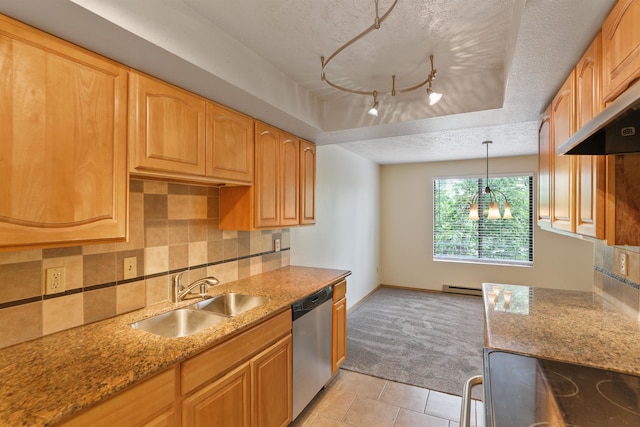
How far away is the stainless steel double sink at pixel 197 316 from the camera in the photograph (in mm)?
1718

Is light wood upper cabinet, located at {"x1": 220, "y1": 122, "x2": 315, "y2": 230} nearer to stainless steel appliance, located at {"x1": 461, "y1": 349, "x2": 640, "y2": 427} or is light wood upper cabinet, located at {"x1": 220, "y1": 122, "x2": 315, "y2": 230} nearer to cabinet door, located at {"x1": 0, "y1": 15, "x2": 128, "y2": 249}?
cabinet door, located at {"x1": 0, "y1": 15, "x2": 128, "y2": 249}

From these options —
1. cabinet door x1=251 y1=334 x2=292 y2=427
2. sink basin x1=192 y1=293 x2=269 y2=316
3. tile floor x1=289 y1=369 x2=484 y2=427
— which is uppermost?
sink basin x1=192 y1=293 x2=269 y2=316

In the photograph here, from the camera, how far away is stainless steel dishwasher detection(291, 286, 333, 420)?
Result: 211 cm

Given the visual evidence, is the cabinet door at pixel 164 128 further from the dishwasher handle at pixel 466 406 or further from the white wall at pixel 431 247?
the white wall at pixel 431 247

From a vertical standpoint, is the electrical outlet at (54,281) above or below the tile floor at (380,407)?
above

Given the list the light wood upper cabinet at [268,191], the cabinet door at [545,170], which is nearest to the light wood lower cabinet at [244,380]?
the light wood upper cabinet at [268,191]

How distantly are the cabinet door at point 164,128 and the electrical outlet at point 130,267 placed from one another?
1.89 feet

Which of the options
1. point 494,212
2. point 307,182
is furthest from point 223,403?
point 494,212

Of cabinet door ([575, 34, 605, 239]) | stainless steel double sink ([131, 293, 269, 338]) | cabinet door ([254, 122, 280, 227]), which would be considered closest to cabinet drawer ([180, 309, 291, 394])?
stainless steel double sink ([131, 293, 269, 338])

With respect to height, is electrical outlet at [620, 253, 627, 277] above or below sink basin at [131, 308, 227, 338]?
above

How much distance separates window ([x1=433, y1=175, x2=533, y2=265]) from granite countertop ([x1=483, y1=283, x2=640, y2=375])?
340 centimetres

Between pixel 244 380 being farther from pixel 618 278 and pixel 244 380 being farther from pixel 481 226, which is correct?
pixel 481 226

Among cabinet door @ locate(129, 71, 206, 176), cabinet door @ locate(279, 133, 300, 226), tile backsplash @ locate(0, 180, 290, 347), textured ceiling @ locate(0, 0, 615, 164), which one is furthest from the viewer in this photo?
cabinet door @ locate(279, 133, 300, 226)

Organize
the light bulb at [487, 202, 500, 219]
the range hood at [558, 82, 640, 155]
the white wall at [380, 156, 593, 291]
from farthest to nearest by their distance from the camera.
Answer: the white wall at [380, 156, 593, 291] < the light bulb at [487, 202, 500, 219] < the range hood at [558, 82, 640, 155]
